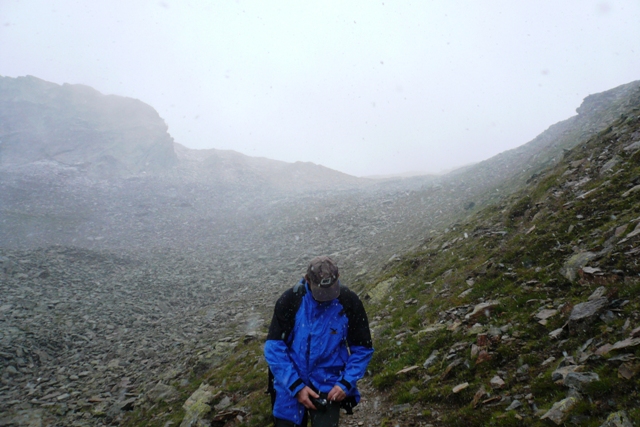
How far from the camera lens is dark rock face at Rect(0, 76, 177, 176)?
59781 mm

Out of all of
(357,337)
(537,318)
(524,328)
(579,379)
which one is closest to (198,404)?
(357,337)

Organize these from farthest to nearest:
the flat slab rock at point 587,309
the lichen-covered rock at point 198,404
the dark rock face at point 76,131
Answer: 1. the dark rock face at point 76,131
2. the lichen-covered rock at point 198,404
3. the flat slab rock at point 587,309

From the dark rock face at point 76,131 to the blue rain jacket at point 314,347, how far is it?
6601 centimetres

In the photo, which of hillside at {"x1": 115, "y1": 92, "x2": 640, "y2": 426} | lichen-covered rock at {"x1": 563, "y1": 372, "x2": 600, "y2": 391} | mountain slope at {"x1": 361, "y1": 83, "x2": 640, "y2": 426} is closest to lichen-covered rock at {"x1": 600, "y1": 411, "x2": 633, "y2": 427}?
hillside at {"x1": 115, "y1": 92, "x2": 640, "y2": 426}

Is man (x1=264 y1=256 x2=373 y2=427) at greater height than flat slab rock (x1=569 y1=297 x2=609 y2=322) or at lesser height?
greater

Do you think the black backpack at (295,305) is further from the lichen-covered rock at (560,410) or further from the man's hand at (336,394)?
the lichen-covered rock at (560,410)

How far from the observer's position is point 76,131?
67.4 metres

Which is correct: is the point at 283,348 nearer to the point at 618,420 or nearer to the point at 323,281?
the point at 323,281

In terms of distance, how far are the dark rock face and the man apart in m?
66.1

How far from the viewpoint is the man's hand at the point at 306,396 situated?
4664 mm

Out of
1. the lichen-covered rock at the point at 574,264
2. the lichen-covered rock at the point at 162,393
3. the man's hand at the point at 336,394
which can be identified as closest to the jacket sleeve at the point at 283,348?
the man's hand at the point at 336,394

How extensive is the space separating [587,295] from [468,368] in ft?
9.11

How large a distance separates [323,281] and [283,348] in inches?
47.8

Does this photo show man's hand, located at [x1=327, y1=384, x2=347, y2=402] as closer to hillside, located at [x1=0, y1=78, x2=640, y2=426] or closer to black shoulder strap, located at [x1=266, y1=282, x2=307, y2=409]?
black shoulder strap, located at [x1=266, y1=282, x2=307, y2=409]
